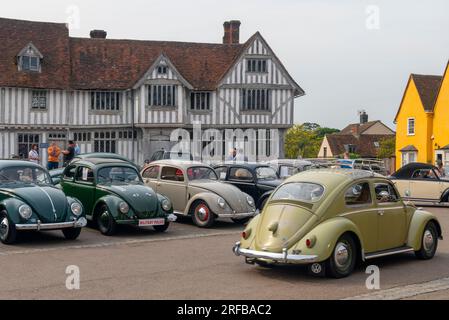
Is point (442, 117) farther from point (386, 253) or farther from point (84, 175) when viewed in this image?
point (386, 253)

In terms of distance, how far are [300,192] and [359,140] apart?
2661 inches

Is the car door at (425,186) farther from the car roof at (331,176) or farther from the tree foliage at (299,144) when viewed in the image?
the tree foliage at (299,144)

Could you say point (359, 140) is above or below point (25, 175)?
above

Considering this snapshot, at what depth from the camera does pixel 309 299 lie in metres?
7.80

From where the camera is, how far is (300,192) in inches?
382

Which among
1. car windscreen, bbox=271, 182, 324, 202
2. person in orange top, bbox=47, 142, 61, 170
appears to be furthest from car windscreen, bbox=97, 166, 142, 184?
person in orange top, bbox=47, 142, 61, 170

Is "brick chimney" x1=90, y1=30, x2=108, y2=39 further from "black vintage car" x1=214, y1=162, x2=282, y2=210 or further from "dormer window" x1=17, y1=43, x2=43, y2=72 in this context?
"black vintage car" x1=214, y1=162, x2=282, y2=210

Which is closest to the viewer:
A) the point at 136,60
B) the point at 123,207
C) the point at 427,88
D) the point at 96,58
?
the point at 123,207

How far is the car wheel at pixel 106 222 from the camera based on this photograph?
13398 mm

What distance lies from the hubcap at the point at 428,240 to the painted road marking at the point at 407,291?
5.88 feet

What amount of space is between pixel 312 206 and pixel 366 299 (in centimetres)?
193

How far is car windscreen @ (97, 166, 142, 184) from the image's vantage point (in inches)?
565

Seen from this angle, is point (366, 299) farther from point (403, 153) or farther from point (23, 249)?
point (403, 153)

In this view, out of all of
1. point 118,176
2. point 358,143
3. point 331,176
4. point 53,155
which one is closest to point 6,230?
point 118,176
